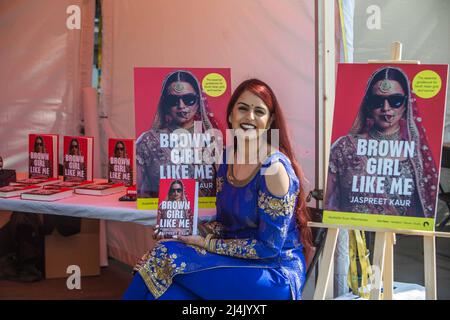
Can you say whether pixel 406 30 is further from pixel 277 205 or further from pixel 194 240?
pixel 194 240

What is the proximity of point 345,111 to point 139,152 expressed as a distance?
0.90 metres

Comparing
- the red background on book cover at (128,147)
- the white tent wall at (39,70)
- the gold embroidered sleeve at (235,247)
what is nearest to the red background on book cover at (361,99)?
the gold embroidered sleeve at (235,247)

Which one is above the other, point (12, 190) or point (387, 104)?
point (387, 104)

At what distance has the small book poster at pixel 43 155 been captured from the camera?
304 centimetres

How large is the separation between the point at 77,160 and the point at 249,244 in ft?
4.34

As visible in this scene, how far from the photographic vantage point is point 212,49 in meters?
3.14

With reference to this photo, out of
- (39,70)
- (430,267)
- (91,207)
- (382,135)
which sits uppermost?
(39,70)

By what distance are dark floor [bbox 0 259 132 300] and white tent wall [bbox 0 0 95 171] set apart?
31.3 inches

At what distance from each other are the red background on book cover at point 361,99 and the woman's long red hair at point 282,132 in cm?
30

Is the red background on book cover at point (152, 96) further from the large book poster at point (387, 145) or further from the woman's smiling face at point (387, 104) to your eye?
the woman's smiling face at point (387, 104)

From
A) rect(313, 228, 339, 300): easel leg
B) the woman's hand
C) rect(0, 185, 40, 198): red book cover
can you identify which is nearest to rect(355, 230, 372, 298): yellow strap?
rect(313, 228, 339, 300): easel leg

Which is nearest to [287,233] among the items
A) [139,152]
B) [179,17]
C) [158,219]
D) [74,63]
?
[158,219]

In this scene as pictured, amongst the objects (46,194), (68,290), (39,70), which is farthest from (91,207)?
(39,70)

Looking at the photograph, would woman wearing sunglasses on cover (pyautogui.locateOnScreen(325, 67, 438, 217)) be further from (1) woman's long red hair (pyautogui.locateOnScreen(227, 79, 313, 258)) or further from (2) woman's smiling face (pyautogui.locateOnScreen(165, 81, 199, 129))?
(2) woman's smiling face (pyautogui.locateOnScreen(165, 81, 199, 129))
